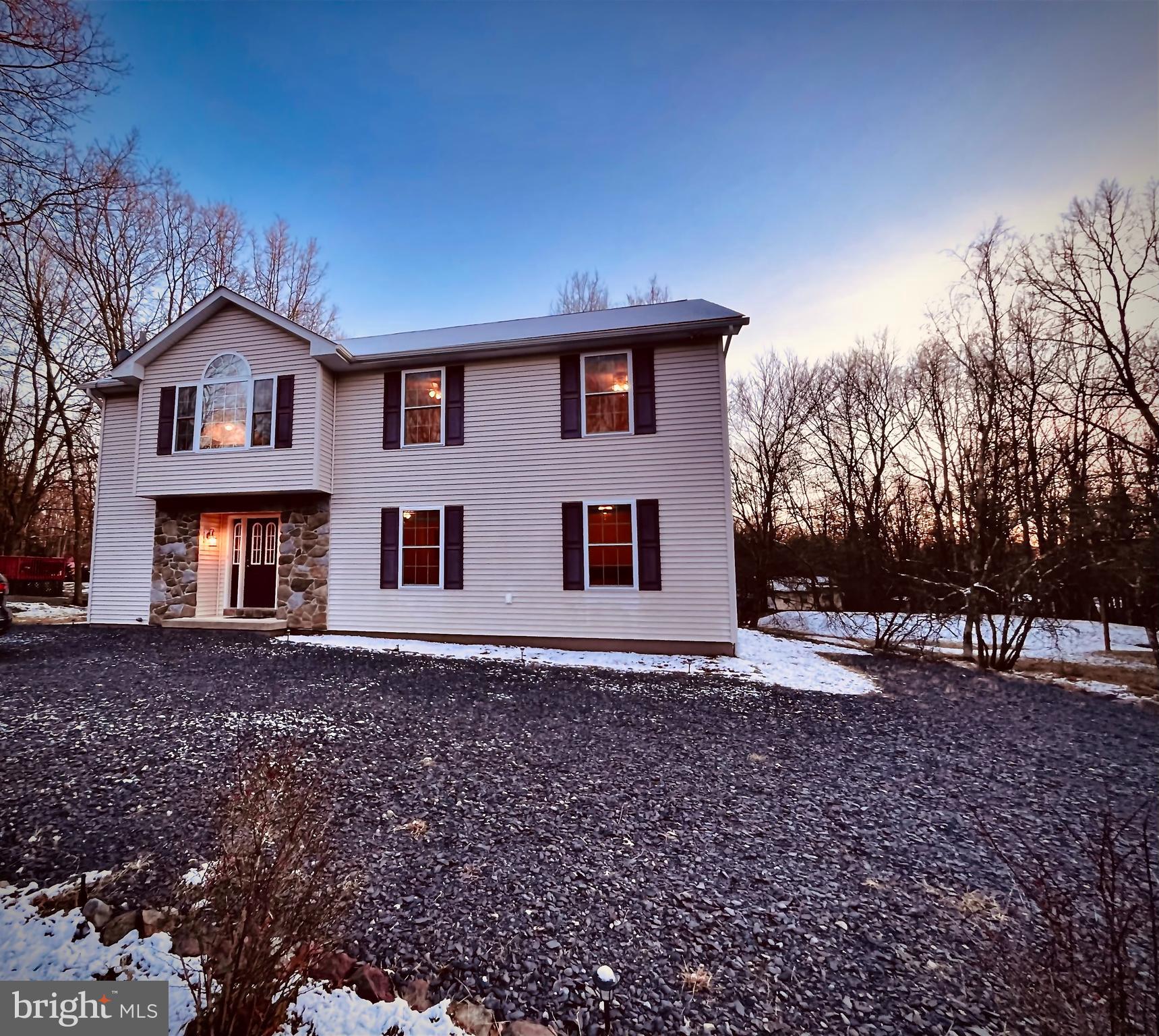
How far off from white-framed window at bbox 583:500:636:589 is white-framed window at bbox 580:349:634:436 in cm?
128

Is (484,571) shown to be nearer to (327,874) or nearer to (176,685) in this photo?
(176,685)

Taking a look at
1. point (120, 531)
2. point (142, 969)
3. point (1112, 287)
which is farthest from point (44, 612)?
point (1112, 287)

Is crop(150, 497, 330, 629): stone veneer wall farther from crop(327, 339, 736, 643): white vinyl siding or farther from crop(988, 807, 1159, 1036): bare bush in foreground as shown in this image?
crop(988, 807, 1159, 1036): bare bush in foreground

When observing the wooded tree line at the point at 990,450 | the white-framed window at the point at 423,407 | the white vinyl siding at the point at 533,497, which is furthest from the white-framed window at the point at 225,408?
the wooded tree line at the point at 990,450

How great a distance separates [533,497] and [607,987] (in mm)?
7333

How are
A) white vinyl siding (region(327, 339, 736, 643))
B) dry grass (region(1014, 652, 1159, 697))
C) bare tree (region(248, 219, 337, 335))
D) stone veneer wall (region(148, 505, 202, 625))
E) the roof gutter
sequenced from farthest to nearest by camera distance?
bare tree (region(248, 219, 337, 335)) < stone veneer wall (region(148, 505, 202, 625)) < white vinyl siding (region(327, 339, 736, 643)) < the roof gutter < dry grass (region(1014, 652, 1159, 697))

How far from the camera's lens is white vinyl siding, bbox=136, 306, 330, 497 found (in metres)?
9.13

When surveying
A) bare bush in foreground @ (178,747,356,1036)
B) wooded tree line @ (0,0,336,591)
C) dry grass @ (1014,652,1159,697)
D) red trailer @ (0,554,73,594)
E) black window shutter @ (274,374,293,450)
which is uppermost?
wooded tree line @ (0,0,336,591)

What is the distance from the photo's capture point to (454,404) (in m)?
9.24

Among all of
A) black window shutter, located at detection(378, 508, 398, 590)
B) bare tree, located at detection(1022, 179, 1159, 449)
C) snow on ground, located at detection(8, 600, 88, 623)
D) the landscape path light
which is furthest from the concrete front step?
bare tree, located at detection(1022, 179, 1159, 449)

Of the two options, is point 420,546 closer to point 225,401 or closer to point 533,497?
point 533,497

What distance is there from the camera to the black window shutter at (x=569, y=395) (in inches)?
346

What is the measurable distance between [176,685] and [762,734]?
19.5 feet

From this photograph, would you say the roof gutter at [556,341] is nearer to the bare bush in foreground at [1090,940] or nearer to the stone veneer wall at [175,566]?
the stone veneer wall at [175,566]
